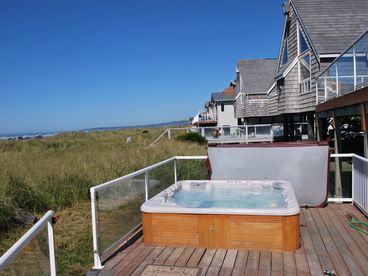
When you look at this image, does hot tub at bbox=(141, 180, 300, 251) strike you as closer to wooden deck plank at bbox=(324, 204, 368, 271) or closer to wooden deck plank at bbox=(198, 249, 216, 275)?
wooden deck plank at bbox=(198, 249, 216, 275)

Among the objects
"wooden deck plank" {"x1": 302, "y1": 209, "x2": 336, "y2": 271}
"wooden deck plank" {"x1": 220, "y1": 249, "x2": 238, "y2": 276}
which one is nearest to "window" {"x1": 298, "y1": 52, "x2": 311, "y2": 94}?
"wooden deck plank" {"x1": 302, "y1": 209, "x2": 336, "y2": 271}

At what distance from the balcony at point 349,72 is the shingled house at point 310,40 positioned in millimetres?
3486

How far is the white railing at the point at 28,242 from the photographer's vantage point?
6.39ft

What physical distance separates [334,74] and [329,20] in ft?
20.5

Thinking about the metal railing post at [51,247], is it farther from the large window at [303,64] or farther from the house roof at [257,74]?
the house roof at [257,74]

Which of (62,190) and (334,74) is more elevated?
(334,74)

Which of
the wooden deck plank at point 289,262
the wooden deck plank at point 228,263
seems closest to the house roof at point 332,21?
the wooden deck plank at point 289,262

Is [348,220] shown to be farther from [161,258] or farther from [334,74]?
[334,74]

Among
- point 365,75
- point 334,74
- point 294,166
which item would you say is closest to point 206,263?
point 294,166

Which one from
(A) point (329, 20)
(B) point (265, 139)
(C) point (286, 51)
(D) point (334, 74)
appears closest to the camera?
(D) point (334, 74)

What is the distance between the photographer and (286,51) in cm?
1656

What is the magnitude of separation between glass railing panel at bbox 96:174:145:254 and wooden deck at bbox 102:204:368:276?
0.23 m

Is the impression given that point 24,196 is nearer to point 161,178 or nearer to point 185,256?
point 161,178

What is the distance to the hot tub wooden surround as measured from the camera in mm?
3916
